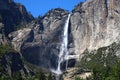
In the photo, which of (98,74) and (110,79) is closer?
(110,79)

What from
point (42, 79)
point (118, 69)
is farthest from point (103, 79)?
point (42, 79)

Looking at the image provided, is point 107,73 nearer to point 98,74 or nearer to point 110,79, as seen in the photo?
point 98,74

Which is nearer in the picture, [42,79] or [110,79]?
[110,79]

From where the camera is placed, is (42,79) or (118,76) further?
(42,79)

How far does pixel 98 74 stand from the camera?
188750 mm

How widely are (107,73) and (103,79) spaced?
70.7 ft

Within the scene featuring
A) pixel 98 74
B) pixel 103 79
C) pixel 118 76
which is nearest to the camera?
pixel 118 76

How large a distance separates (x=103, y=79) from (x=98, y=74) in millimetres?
12954

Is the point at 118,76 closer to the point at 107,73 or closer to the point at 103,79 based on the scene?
the point at 103,79

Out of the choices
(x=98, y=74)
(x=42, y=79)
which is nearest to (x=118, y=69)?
(x=98, y=74)

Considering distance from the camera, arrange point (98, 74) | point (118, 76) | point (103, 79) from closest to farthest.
→ point (118, 76)
point (103, 79)
point (98, 74)

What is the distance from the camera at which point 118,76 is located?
533 feet

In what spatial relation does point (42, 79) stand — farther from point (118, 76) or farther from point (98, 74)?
point (118, 76)

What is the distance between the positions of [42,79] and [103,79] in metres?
28.8
